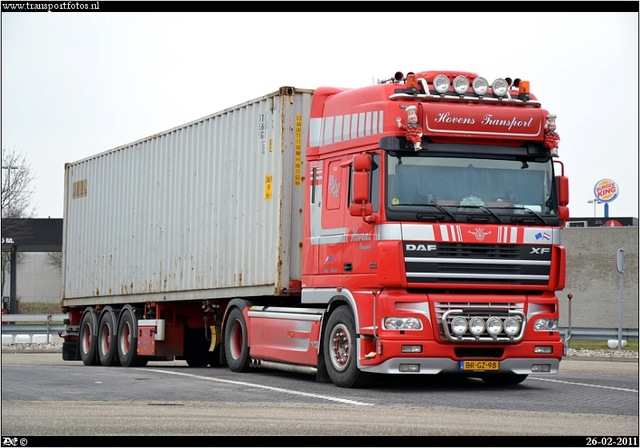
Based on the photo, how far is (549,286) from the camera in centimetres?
1453

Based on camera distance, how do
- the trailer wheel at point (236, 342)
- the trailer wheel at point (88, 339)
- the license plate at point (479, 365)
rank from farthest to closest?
the trailer wheel at point (88, 339) < the trailer wheel at point (236, 342) < the license plate at point (479, 365)

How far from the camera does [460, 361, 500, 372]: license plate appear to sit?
1410 centimetres

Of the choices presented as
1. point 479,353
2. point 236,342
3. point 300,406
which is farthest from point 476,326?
point 236,342

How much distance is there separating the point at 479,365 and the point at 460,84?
362 cm

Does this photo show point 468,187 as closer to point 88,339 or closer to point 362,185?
point 362,185

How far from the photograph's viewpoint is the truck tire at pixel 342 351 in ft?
47.3

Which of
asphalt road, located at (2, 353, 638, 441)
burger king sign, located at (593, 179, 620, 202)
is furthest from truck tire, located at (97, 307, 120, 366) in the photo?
burger king sign, located at (593, 179, 620, 202)

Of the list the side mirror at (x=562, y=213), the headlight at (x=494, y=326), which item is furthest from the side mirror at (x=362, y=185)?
the side mirror at (x=562, y=213)

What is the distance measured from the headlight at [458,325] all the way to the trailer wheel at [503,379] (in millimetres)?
1862

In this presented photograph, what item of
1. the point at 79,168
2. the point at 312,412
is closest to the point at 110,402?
the point at 312,412

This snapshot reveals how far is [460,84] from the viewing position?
14594 mm

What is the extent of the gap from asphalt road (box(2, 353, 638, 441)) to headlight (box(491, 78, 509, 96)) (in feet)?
12.8

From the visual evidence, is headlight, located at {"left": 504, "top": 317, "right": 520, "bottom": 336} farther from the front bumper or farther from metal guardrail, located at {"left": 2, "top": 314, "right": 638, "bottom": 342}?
metal guardrail, located at {"left": 2, "top": 314, "right": 638, "bottom": 342}

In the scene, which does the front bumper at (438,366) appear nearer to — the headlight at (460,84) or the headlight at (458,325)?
the headlight at (458,325)
